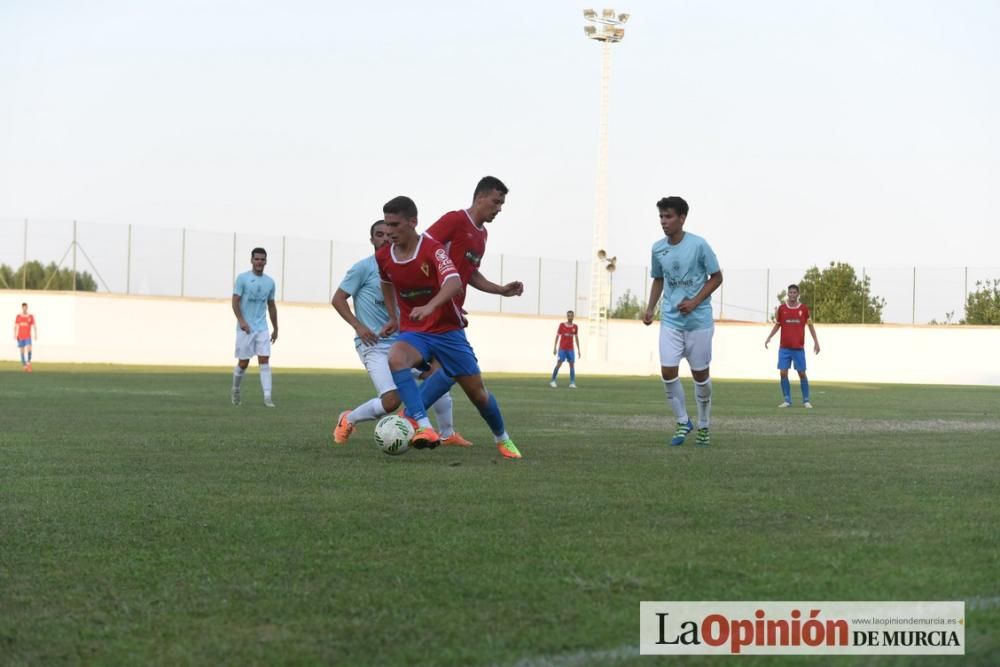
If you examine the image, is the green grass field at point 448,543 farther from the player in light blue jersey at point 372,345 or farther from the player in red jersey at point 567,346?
the player in red jersey at point 567,346

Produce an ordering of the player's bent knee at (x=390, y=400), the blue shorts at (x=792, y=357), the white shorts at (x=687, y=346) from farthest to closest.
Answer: the blue shorts at (x=792, y=357) → the white shorts at (x=687, y=346) → the player's bent knee at (x=390, y=400)

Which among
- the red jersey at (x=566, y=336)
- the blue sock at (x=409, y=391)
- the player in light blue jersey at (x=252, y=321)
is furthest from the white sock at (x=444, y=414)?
the red jersey at (x=566, y=336)

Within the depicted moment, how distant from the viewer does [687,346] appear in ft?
39.3

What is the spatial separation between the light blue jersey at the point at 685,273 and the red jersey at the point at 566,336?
2005 centimetres

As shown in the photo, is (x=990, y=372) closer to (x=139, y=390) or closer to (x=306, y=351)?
(x=306, y=351)

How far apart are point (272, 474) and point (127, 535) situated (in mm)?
2578

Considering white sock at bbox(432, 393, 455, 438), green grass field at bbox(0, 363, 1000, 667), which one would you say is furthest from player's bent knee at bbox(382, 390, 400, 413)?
white sock at bbox(432, 393, 455, 438)

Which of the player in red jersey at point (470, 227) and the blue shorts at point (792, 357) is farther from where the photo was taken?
the blue shorts at point (792, 357)

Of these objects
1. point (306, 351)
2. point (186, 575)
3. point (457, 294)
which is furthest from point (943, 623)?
point (306, 351)

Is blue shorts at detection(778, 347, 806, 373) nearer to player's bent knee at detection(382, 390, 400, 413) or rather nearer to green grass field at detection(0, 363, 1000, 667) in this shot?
green grass field at detection(0, 363, 1000, 667)

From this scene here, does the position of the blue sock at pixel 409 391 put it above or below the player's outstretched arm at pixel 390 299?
below

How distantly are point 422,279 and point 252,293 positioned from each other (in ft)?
30.5

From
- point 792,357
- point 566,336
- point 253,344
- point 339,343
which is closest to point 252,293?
point 253,344

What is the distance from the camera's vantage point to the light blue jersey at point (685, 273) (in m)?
11.8
